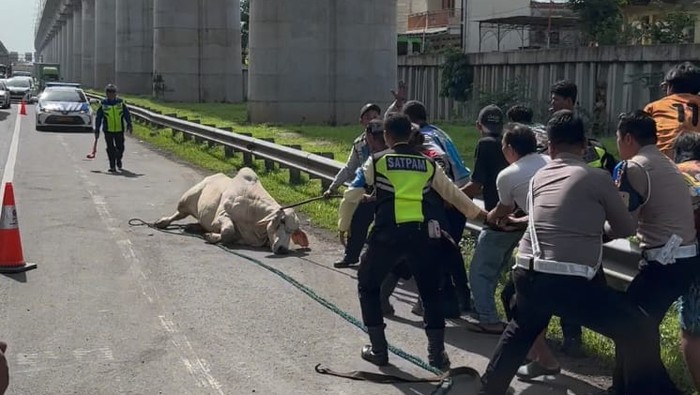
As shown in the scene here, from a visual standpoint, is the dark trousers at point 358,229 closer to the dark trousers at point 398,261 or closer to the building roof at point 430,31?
the dark trousers at point 398,261

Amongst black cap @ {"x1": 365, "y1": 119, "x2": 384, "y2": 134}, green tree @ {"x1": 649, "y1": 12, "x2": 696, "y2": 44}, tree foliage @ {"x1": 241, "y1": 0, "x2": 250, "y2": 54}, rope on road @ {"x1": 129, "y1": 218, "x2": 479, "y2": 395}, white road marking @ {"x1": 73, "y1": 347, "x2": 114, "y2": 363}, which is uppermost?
tree foliage @ {"x1": 241, "y1": 0, "x2": 250, "y2": 54}

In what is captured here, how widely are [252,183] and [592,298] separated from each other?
6.70 m

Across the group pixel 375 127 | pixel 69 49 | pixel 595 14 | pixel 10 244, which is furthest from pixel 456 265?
pixel 69 49

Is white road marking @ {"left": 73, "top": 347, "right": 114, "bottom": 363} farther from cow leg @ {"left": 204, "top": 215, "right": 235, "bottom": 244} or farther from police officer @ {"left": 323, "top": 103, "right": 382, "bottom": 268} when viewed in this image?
cow leg @ {"left": 204, "top": 215, "right": 235, "bottom": 244}

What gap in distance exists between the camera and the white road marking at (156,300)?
21.0 ft

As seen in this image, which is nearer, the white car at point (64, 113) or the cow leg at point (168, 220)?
the cow leg at point (168, 220)

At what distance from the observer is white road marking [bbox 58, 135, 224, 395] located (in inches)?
252

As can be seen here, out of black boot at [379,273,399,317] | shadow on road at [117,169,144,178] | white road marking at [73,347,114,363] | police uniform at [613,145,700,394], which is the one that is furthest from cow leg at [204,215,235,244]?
shadow on road at [117,169,144,178]

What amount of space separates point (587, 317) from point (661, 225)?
A: 71 centimetres

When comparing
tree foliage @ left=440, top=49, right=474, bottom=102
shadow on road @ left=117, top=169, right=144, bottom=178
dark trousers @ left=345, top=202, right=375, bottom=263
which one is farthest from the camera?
tree foliage @ left=440, top=49, right=474, bottom=102

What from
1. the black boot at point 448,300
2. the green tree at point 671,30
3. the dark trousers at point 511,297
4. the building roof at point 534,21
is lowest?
the black boot at point 448,300

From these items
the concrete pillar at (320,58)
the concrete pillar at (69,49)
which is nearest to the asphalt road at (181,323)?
the concrete pillar at (320,58)

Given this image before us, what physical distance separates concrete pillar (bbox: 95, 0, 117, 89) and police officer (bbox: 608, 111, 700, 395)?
7648 cm

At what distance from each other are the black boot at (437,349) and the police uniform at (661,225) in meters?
1.43
